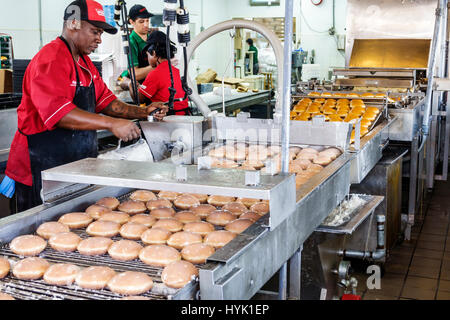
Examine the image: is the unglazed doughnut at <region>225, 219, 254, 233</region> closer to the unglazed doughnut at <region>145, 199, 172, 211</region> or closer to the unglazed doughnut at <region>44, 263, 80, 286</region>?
the unglazed doughnut at <region>145, 199, 172, 211</region>

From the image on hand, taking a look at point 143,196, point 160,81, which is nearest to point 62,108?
point 143,196

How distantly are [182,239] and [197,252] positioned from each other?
0.13 meters

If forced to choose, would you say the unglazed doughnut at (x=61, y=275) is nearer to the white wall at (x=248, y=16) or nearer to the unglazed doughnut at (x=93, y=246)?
the unglazed doughnut at (x=93, y=246)

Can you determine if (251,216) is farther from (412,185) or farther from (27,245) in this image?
(412,185)

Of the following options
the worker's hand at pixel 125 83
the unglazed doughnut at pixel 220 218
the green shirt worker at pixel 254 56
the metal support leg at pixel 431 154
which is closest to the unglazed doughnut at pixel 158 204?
the unglazed doughnut at pixel 220 218

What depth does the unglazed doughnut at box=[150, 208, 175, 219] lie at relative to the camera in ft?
6.48

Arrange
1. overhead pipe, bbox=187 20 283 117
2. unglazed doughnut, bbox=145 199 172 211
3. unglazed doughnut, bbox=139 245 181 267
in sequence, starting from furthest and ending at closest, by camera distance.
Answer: overhead pipe, bbox=187 20 283 117 < unglazed doughnut, bbox=145 199 172 211 < unglazed doughnut, bbox=139 245 181 267

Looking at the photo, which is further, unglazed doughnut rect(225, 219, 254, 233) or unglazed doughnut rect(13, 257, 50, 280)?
unglazed doughnut rect(225, 219, 254, 233)

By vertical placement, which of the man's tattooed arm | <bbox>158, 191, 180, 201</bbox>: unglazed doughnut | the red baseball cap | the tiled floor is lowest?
the tiled floor

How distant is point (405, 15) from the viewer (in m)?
6.09

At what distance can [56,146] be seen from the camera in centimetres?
270

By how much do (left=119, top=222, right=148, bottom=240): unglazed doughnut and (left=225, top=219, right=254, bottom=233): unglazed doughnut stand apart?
297 millimetres

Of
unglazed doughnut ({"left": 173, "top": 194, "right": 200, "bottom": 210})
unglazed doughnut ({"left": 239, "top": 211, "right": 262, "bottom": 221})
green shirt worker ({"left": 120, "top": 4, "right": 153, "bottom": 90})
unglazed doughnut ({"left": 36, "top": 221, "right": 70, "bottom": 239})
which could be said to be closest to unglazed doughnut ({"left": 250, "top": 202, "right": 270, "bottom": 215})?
unglazed doughnut ({"left": 239, "top": 211, "right": 262, "bottom": 221})

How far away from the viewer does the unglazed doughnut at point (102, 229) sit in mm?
1804
